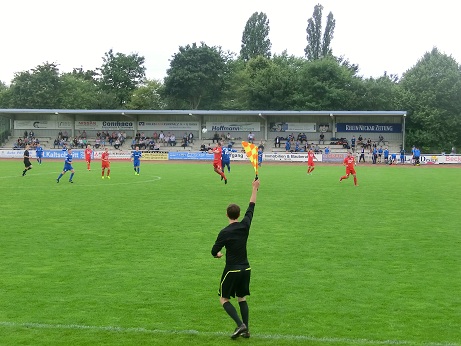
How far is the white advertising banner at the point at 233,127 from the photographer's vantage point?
68875 mm

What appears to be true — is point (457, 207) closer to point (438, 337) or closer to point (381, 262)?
point (381, 262)

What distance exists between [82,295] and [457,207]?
15.3 meters

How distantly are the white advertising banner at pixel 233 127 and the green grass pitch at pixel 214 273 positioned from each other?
47370 mm

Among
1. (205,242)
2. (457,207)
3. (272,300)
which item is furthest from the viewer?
(457,207)

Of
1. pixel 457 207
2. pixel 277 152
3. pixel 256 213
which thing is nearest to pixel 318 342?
pixel 256 213

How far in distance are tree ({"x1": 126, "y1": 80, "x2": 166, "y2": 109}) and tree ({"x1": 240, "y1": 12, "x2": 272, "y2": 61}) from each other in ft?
56.2

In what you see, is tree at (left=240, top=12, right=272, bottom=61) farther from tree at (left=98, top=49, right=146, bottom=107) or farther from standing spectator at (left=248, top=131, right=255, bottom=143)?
standing spectator at (left=248, top=131, right=255, bottom=143)

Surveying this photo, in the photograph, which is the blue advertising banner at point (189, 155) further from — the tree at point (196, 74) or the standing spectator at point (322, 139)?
the tree at point (196, 74)

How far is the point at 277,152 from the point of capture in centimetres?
6172

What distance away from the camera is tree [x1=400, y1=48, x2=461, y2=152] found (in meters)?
66.0

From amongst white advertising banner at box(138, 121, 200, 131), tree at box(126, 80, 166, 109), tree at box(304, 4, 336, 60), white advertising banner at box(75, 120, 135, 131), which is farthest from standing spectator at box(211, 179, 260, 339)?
tree at box(304, 4, 336, 60)

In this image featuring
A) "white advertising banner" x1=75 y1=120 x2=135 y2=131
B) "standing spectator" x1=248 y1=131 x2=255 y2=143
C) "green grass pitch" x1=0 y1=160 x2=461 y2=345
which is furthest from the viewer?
"white advertising banner" x1=75 y1=120 x2=135 y2=131

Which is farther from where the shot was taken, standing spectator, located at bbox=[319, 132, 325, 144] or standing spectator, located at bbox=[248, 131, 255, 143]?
standing spectator, located at bbox=[319, 132, 325, 144]

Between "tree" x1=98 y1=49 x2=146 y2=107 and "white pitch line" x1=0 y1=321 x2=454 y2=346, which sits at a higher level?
"tree" x1=98 y1=49 x2=146 y2=107
